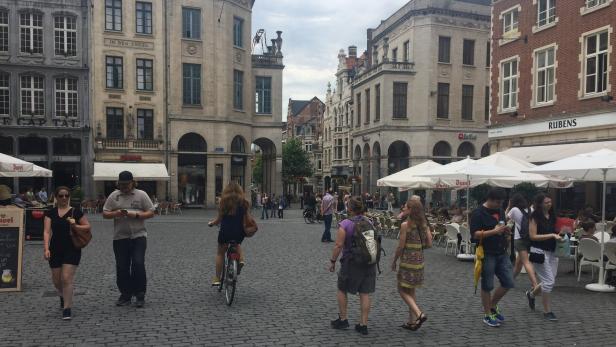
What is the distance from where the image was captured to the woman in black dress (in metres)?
6.41

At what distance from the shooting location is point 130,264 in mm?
7180

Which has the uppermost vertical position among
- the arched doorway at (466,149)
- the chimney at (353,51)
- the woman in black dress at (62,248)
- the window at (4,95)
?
the chimney at (353,51)

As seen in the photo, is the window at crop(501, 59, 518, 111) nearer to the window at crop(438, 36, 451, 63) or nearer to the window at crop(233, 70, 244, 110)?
the window at crop(438, 36, 451, 63)

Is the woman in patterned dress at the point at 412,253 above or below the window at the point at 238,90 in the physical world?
below

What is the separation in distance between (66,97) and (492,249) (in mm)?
30620

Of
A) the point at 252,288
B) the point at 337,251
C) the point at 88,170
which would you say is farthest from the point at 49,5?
the point at 337,251

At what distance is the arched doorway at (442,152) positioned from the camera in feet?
134

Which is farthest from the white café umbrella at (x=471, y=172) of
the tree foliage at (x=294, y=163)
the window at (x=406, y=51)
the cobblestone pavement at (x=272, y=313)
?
the tree foliage at (x=294, y=163)

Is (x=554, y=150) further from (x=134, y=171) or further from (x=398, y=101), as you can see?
(x=134, y=171)

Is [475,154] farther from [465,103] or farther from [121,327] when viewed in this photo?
[121,327]

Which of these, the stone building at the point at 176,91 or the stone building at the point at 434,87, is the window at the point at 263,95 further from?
the stone building at the point at 434,87

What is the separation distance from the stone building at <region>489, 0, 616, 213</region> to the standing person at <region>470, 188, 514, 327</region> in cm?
1382

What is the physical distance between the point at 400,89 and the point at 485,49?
26.3 feet

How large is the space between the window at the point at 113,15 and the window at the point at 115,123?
526cm
